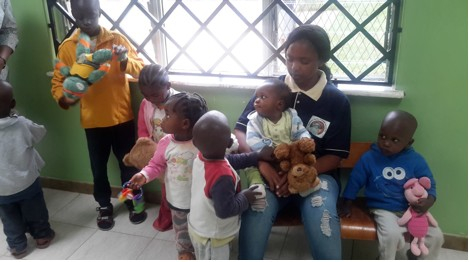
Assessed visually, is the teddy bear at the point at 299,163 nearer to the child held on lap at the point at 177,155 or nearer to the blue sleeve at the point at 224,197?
the blue sleeve at the point at 224,197

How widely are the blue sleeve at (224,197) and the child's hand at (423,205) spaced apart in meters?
0.69

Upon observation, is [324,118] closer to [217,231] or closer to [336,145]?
[336,145]

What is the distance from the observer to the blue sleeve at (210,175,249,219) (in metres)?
1.22

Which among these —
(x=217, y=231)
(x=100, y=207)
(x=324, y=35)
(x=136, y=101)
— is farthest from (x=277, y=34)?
(x=100, y=207)

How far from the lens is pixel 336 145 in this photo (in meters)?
1.52

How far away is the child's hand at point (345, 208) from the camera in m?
1.50

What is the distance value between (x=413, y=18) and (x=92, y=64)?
1.37m

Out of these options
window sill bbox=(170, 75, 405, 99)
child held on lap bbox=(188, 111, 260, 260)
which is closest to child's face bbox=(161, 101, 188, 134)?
child held on lap bbox=(188, 111, 260, 260)

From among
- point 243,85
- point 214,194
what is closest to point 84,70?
point 243,85

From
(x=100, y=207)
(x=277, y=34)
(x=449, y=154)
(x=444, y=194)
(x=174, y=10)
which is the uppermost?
(x=174, y=10)

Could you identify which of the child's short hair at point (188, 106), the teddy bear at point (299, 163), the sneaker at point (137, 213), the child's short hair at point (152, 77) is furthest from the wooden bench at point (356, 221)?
the sneaker at point (137, 213)

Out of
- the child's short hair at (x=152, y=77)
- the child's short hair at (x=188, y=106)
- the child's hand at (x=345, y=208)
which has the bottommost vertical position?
the child's hand at (x=345, y=208)

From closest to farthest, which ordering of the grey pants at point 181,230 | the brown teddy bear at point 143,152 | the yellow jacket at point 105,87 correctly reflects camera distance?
the grey pants at point 181,230 → the brown teddy bear at point 143,152 → the yellow jacket at point 105,87

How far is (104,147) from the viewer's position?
1.98 meters
